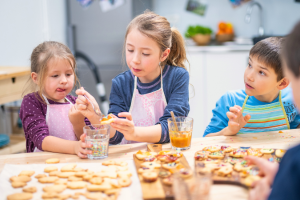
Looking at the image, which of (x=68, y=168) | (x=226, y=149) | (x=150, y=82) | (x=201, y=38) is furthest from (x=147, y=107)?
(x=201, y=38)

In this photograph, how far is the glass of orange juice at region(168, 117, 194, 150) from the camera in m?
1.11

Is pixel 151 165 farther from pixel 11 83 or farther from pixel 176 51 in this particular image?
pixel 11 83

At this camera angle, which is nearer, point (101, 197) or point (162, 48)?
point (101, 197)

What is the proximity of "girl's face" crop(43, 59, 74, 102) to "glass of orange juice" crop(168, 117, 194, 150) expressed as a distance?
0.53m

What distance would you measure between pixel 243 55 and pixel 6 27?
8.11ft

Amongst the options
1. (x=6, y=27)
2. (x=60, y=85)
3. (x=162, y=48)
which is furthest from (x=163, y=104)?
(x=6, y=27)

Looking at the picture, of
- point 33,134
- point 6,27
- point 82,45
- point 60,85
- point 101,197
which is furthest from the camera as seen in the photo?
point 82,45

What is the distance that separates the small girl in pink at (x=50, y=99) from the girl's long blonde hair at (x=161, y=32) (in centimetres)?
34

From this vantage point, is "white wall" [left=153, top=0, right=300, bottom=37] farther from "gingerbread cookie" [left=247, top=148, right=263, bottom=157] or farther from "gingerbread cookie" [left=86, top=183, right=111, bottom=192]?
"gingerbread cookie" [left=86, top=183, right=111, bottom=192]

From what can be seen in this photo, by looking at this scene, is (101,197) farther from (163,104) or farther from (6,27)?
(6,27)

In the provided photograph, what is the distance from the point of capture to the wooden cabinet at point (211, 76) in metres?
3.13

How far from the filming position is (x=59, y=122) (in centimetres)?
142

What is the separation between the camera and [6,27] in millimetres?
3068

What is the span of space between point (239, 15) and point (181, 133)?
3029mm
